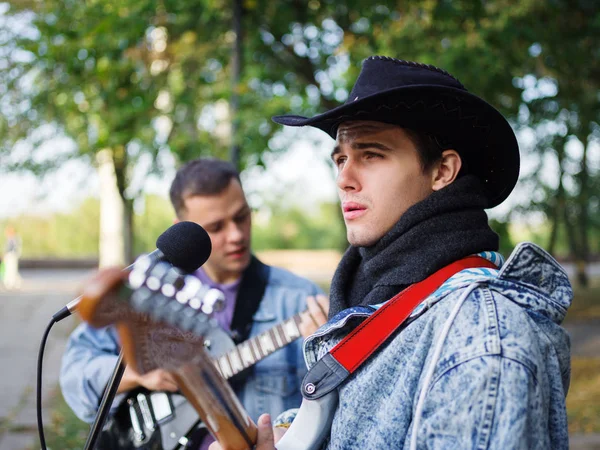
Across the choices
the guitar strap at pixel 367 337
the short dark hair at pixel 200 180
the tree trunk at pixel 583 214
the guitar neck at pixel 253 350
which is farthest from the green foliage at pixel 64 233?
the guitar strap at pixel 367 337

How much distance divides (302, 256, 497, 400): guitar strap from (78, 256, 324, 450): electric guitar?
0.22 m

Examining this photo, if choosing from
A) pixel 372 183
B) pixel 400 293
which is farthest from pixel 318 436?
pixel 372 183

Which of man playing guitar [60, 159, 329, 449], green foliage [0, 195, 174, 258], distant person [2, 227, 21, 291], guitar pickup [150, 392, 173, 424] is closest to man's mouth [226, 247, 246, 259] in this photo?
man playing guitar [60, 159, 329, 449]

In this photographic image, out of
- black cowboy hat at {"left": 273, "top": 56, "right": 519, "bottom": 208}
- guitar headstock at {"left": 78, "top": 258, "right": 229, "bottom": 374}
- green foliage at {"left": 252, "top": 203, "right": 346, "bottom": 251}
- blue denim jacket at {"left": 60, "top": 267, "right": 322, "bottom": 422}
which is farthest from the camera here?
green foliage at {"left": 252, "top": 203, "right": 346, "bottom": 251}

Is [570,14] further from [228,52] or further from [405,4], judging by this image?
[228,52]

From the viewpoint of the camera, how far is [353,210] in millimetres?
1846

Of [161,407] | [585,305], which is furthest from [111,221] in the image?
[161,407]

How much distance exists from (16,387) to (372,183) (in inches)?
293

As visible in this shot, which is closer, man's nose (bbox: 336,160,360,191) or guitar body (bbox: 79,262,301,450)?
guitar body (bbox: 79,262,301,450)

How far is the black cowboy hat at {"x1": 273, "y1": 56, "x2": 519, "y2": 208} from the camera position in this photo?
67.7 inches

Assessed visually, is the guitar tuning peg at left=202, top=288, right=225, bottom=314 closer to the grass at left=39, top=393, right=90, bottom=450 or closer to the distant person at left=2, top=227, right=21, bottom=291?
the grass at left=39, top=393, right=90, bottom=450

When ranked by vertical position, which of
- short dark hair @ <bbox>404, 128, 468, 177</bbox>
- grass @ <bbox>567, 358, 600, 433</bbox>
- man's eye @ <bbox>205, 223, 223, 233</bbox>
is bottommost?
grass @ <bbox>567, 358, 600, 433</bbox>

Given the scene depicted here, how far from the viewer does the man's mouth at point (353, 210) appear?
71.9 inches

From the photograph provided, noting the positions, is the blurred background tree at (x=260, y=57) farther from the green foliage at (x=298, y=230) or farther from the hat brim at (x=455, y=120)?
the green foliage at (x=298, y=230)
